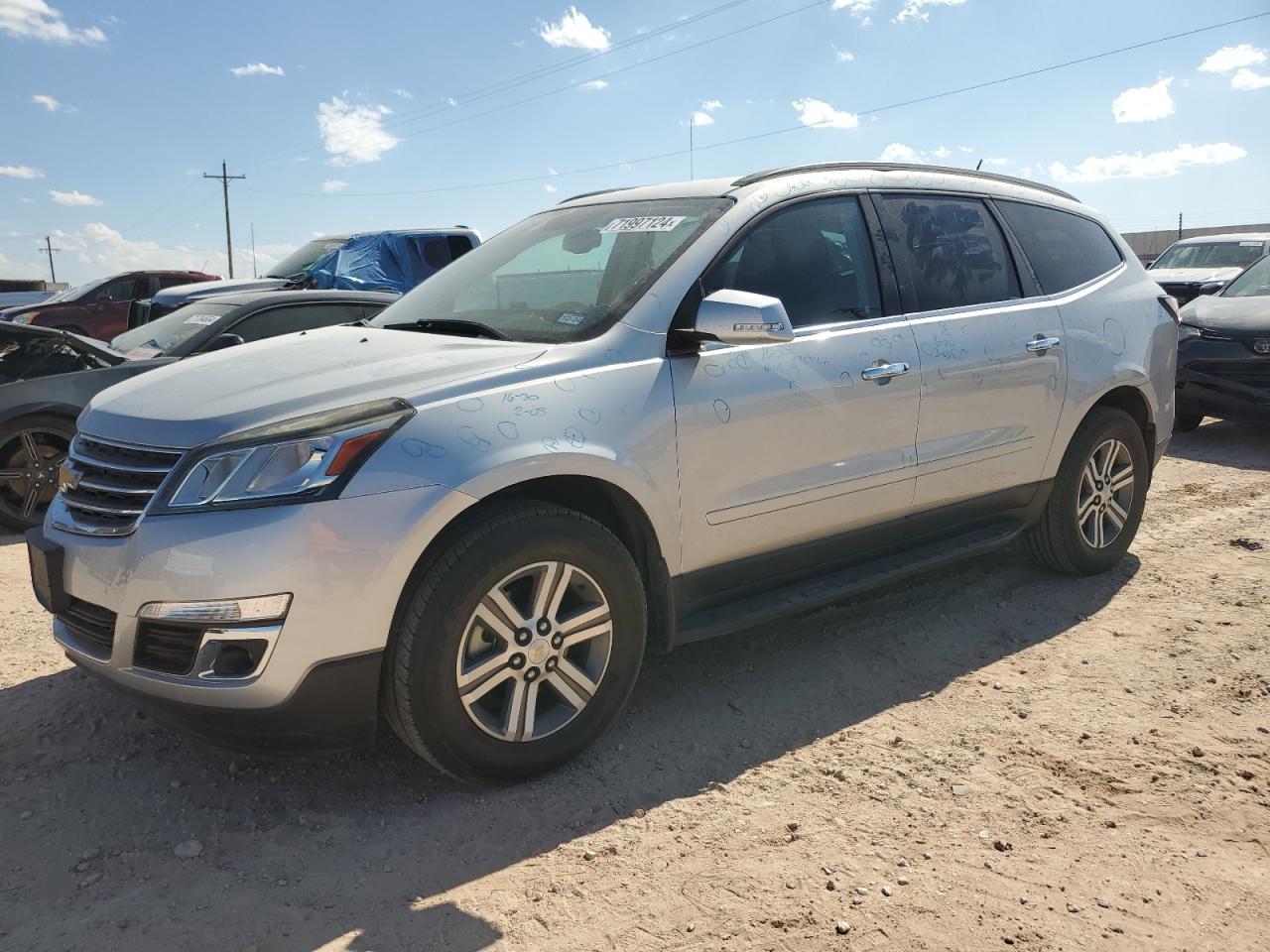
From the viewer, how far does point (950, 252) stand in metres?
4.18

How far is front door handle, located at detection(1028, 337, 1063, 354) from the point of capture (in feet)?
14.1

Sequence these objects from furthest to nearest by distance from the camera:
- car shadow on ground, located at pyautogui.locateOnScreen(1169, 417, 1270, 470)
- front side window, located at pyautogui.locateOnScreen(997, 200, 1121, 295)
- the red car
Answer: the red car
car shadow on ground, located at pyautogui.locateOnScreen(1169, 417, 1270, 470)
front side window, located at pyautogui.locateOnScreen(997, 200, 1121, 295)

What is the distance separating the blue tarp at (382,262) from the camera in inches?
468

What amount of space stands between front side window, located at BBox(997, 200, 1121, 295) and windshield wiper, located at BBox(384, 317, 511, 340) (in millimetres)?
2476

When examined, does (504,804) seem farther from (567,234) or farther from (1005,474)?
(1005,474)

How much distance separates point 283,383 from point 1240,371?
25.8 ft

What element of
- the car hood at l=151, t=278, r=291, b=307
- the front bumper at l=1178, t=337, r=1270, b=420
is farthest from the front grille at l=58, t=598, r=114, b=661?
the front bumper at l=1178, t=337, r=1270, b=420

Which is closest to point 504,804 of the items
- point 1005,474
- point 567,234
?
point 567,234

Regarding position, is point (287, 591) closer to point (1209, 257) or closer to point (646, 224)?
point (646, 224)

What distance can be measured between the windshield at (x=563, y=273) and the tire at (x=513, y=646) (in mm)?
723

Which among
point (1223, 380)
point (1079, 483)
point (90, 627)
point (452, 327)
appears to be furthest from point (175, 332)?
point (1223, 380)

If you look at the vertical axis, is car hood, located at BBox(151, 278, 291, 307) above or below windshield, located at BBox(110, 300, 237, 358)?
above

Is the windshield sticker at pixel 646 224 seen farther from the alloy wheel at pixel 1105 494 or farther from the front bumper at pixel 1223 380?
the front bumper at pixel 1223 380

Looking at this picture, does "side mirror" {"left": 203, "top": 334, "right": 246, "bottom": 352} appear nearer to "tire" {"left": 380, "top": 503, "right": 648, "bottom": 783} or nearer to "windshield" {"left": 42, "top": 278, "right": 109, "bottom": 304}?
"tire" {"left": 380, "top": 503, "right": 648, "bottom": 783}
